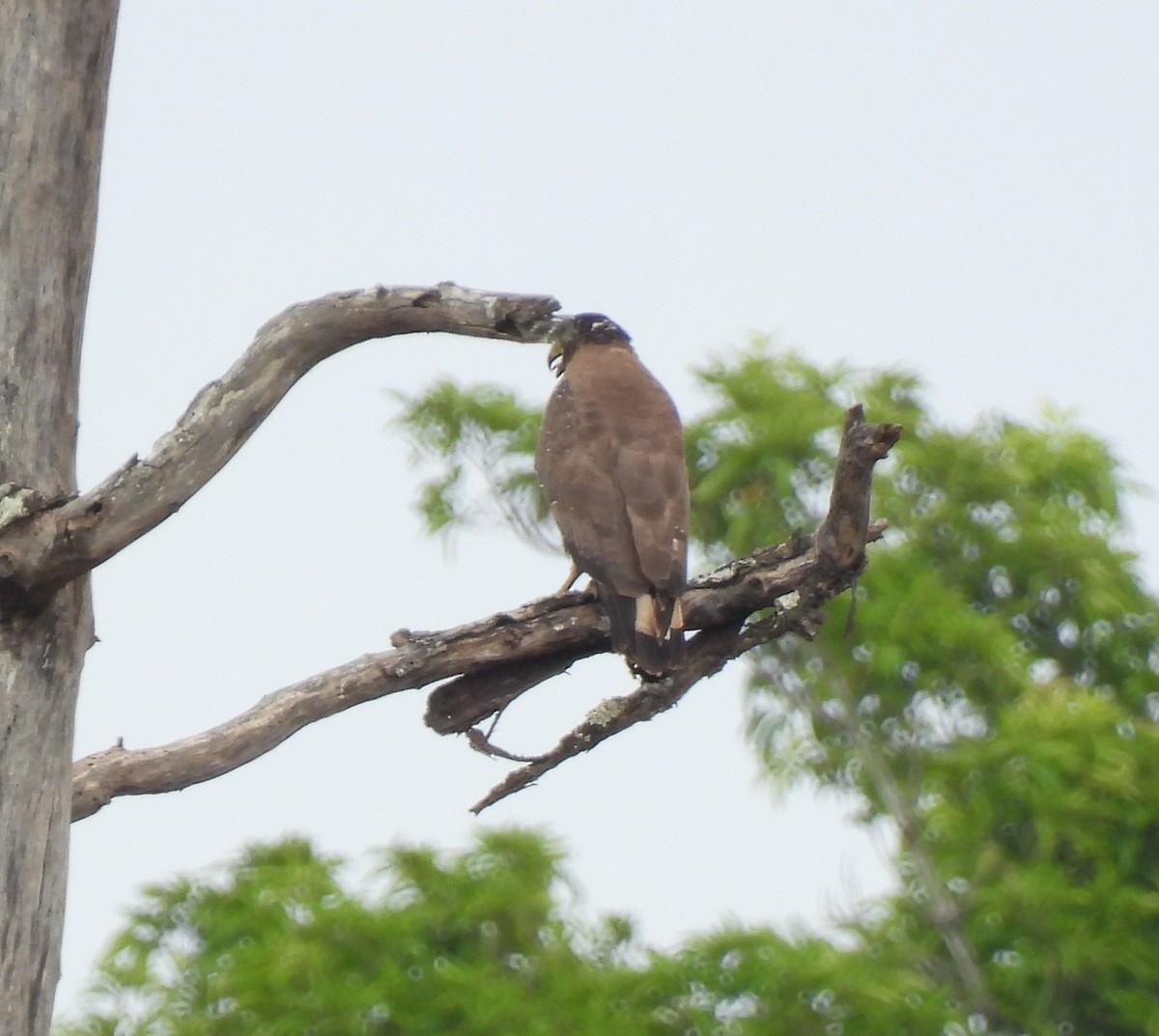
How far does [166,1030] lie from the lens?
1182 centimetres

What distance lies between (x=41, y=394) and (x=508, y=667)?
5.13 ft

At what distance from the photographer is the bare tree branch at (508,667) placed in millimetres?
5238

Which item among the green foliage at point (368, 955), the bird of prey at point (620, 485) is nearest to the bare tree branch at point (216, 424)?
the bird of prey at point (620, 485)

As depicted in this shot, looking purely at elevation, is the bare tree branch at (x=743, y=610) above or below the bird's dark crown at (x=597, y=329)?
below

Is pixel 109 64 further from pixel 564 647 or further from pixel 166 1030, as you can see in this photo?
pixel 166 1030

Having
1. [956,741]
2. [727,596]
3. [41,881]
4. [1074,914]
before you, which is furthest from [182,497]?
[956,741]

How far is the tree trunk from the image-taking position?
4.80m

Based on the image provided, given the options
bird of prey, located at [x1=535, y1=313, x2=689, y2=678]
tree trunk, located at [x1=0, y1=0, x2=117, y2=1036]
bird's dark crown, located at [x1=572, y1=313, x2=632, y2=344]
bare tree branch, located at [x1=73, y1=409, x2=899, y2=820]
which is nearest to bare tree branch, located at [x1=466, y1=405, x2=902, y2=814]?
bare tree branch, located at [x1=73, y1=409, x2=899, y2=820]

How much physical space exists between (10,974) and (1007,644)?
11.2 metres

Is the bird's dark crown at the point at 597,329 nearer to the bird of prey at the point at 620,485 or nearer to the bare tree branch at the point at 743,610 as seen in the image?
the bird of prey at the point at 620,485

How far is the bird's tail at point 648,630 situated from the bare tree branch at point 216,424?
98 cm

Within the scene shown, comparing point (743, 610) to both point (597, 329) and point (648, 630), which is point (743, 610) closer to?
point (648, 630)

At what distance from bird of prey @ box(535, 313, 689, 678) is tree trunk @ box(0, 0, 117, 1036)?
1.39m

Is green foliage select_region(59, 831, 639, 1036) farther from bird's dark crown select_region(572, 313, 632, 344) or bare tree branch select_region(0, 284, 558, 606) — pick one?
bare tree branch select_region(0, 284, 558, 606)
